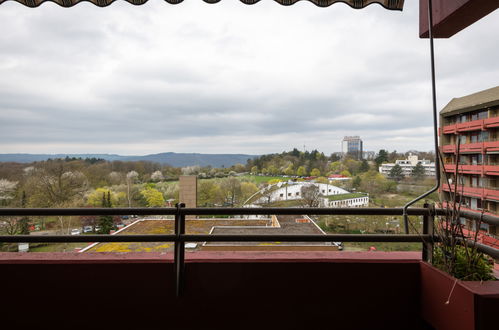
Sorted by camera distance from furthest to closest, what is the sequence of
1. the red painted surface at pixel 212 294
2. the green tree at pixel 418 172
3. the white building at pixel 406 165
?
the white building at pixel 406 165 < the green tree at pixel 418 172 < the red painted surface at pixel 212 294

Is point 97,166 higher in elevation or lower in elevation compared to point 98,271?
higher

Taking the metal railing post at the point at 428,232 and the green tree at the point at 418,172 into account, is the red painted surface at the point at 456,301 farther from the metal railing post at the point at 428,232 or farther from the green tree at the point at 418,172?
the green tree at the point at 418,172

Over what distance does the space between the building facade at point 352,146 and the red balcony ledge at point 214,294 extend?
1.79m

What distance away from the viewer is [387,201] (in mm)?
2320

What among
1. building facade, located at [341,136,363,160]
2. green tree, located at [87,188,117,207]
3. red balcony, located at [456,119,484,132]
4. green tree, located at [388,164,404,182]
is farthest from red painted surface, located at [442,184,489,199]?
green tree, located at [87,188,117,207]

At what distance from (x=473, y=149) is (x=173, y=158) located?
9.94ft

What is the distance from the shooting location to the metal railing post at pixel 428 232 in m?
A: 1.60

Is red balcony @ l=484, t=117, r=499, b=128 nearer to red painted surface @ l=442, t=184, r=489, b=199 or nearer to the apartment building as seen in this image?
the apartment building

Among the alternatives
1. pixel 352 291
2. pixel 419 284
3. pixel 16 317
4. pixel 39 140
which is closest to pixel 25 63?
pixel 39 140

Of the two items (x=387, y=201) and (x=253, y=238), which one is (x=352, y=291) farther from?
(x=387, y=201)

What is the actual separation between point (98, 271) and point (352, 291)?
1.63 meters

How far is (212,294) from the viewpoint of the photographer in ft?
5.32

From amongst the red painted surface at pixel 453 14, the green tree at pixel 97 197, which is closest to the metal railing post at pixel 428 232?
the red painted surface at pixel 453 14

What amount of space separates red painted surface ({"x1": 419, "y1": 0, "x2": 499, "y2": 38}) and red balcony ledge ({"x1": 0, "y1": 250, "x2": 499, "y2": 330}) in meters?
1.69
